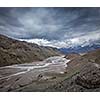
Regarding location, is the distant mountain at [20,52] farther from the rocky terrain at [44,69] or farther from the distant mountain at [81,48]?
the distant mountain at [81,48]

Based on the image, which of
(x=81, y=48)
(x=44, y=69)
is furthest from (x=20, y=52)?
(x=81, y=48)

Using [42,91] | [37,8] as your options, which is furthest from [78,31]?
[42,91]

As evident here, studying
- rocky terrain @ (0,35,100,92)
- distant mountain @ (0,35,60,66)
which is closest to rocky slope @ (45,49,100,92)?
rocky terrain @ (0,35,100,92)

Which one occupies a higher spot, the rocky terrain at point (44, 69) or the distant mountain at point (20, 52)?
the distant mountain at point (20, 52)

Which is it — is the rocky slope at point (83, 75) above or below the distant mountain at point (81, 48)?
below

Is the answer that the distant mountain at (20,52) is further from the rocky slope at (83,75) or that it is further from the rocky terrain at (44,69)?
the rocky slope at (83,75)

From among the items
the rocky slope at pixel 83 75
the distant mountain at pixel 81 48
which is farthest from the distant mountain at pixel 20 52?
the rocky slope at pixel 83 75

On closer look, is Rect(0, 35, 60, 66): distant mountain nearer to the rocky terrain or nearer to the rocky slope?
the rocky terrain

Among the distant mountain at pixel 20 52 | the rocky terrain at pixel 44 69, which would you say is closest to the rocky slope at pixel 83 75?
the rocky terrain at pixel 44 69

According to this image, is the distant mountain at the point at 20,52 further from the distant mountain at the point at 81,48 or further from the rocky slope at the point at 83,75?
the rocky slope at the point at 83,75
